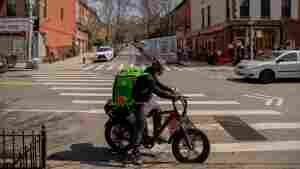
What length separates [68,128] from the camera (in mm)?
9570

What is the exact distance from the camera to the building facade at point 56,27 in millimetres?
39406

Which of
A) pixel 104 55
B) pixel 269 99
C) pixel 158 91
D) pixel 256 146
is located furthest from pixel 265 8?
pixel 158 91

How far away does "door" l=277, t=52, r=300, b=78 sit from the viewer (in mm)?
19902

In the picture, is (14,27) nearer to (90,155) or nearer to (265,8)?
(265,8)

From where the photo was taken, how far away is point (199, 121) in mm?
10266

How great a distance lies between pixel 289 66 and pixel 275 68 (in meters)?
0.67

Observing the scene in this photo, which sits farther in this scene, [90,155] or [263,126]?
[263,126]

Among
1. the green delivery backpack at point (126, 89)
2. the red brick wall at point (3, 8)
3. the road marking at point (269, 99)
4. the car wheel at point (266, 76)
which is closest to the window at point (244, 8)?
the car wheel at point (266, 76)

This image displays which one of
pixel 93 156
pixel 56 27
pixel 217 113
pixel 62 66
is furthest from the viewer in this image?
pixel 56 27

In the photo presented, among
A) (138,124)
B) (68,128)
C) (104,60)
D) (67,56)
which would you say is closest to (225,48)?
(104,60)

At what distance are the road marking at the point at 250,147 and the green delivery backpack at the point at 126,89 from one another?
1179 mm

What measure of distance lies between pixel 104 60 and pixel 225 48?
11372mm

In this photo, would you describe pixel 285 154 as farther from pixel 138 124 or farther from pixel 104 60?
pixel 104 60

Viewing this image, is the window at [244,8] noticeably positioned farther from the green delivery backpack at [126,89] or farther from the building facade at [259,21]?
the green delivery backpack at [126,89]
